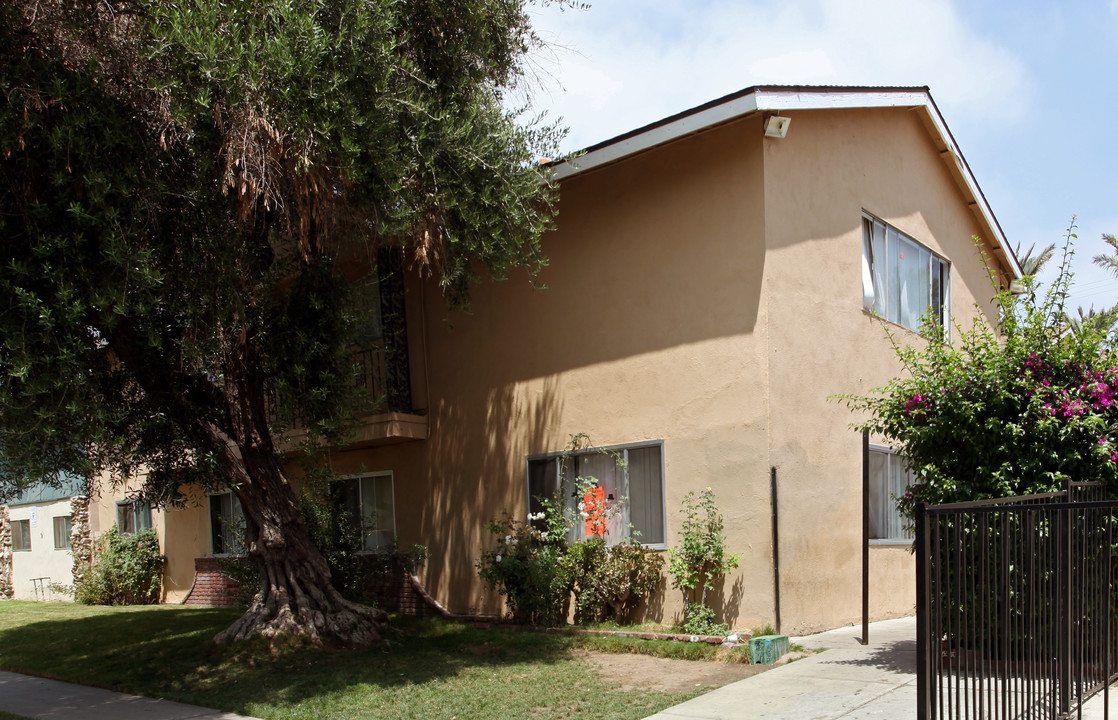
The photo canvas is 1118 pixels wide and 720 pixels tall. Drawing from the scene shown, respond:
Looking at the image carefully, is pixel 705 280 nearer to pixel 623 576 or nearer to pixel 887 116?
pixel 623 576

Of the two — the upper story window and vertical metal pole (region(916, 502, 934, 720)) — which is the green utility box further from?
the upper story window

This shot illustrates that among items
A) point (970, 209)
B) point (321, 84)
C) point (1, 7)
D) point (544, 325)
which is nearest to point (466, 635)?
point (544, 325)

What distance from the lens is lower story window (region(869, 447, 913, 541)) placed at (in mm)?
12250

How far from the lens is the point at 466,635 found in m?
11.4

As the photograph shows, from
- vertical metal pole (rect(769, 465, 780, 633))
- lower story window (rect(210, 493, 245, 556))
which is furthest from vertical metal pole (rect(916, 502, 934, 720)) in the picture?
lower story window (rect(210, 493, 245, 556))

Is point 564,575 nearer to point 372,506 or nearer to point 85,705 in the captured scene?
point 372,506

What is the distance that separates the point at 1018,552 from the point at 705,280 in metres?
5.84

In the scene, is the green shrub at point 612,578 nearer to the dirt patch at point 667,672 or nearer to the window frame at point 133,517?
the dirt patch at point 667,672

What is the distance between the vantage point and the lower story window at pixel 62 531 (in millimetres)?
21578

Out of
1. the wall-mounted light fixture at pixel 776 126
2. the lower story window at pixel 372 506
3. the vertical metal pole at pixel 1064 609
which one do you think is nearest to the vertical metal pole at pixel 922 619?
the vertical metal pole at pixel 1064 609

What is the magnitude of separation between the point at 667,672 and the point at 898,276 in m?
7.31

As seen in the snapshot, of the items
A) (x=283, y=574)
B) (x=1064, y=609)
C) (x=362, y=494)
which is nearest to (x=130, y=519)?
(x=362, y=494)

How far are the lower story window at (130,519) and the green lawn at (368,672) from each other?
614cm

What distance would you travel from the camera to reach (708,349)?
10.9 m
